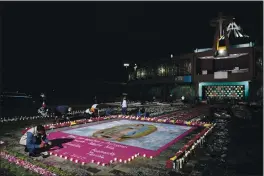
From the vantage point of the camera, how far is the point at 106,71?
64625 mm

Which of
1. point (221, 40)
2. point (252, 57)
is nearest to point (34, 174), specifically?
point (252, 57)

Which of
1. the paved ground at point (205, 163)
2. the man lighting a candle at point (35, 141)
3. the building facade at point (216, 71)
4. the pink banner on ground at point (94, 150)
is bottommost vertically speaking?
the paved ground at point (205, 163)

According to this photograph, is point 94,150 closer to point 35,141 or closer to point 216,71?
point 35,141

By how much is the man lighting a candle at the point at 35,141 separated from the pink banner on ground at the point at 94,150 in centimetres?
42

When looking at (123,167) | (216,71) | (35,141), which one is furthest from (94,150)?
(216,71)

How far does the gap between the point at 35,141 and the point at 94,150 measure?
2.05 m

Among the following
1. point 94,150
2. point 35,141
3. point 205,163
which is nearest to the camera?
point 205,163

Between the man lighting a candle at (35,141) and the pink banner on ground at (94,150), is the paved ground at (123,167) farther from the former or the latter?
the man lighting a candle at (35,141)

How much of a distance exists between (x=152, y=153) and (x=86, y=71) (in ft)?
190

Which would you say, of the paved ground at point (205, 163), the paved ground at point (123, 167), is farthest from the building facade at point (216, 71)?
the paved ground at point (123, 167)

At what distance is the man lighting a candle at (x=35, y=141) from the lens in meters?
6.47

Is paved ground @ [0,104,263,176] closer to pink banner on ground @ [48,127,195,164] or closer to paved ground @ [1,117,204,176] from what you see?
paved ground @ [1,117,204,176]

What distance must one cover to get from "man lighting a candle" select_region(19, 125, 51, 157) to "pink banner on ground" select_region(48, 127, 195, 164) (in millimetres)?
424

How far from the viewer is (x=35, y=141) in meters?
→ 6.73
